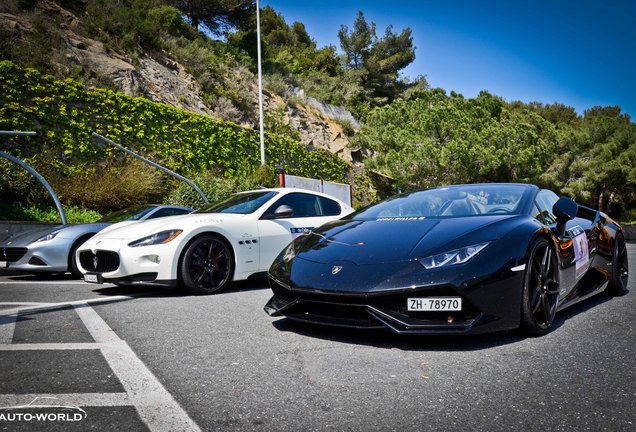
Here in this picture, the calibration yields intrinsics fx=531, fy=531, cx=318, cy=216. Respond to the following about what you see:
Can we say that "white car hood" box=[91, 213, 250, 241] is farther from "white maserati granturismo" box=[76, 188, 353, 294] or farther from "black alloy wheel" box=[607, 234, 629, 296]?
"black alloy wheel" box=[607, 234, 629, 296]

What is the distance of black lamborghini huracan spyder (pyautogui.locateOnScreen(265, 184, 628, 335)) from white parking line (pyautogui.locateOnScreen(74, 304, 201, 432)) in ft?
3.46

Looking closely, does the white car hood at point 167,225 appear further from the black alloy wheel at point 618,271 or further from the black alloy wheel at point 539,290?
the black alloy wheel at point 618,271

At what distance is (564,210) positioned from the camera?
419 centimetres

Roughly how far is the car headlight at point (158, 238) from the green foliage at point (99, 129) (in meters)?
8.69

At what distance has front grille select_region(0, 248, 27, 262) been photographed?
7746 millimetres

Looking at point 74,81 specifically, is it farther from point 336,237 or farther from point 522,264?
point 522,264

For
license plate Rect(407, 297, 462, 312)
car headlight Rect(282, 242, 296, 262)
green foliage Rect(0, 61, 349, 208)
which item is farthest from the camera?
green foliage Rect(0, 61, 349, 208)

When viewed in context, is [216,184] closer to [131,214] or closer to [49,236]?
[131,214]

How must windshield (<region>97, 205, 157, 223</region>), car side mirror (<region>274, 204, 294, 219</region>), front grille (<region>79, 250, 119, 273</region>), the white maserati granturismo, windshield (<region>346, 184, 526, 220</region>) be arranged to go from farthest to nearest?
1. windshield (<region>97, 205, 157, 223</region>)
2. car side mirror (<region>274, 204, 294, 219</region>)
3. front grille (<region>79, 250, 119, 273</region>)
4. the white maserati granturismo
5. windshield (<region>346, 184, 526, 220</region>)

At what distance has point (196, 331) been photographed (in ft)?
12.6

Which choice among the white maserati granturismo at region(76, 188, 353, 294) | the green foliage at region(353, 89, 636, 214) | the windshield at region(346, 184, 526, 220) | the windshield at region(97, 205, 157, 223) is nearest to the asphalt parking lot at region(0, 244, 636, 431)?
the windshield at region(346, 184, 526, 220)

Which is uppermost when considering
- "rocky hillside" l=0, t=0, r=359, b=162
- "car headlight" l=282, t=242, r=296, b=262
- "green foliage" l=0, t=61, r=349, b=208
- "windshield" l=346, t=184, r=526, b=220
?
"rocky hillside" l=0, t=0, r=359, b=162

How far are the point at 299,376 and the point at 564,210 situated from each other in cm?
266

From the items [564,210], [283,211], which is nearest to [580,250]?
[564,210]
